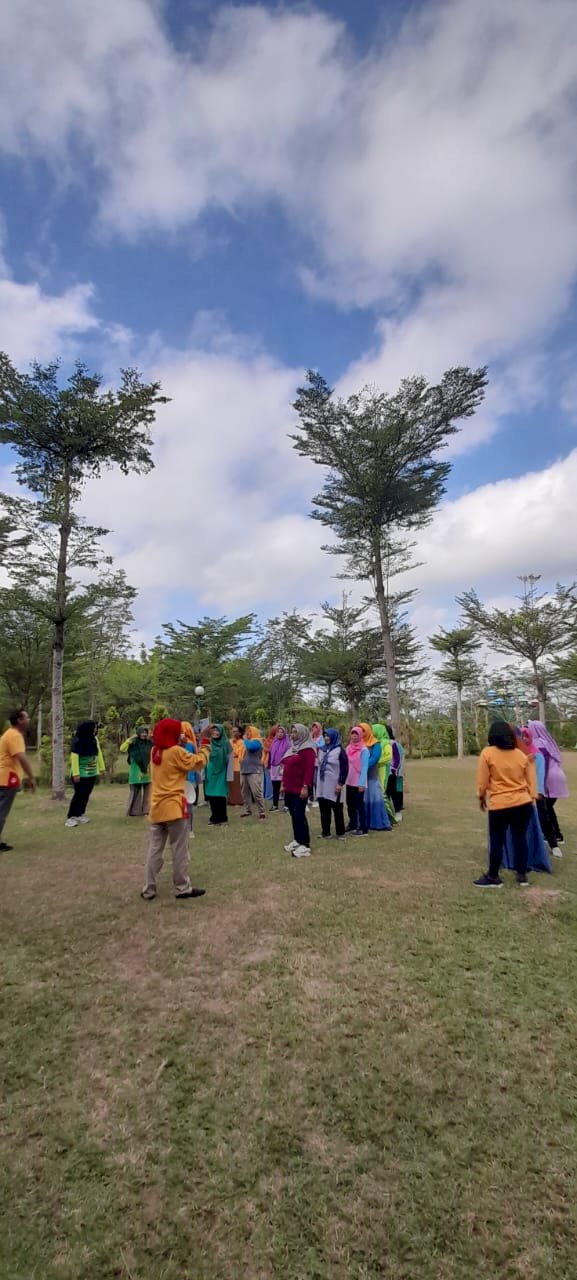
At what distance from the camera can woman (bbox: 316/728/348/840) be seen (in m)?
7.70

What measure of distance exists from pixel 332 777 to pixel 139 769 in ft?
12.1

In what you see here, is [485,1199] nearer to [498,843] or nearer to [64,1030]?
[64,1030]

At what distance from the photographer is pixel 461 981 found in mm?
3664

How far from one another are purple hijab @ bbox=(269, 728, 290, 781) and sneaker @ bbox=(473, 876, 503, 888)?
5.30 m

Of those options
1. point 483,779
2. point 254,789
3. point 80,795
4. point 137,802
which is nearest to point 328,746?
point 254,789

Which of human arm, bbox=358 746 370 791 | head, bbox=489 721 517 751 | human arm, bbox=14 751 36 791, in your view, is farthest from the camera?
human arm, bbox=358 746 370 791

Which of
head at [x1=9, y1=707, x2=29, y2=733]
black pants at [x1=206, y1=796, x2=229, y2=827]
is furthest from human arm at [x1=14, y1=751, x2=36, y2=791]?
black pants at [x1=206, y1=796, x2=229, y2=827]

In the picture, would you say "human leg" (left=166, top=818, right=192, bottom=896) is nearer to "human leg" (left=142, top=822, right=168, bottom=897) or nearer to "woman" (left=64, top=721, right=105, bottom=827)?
"human leg" (left=142, top=822, right=168, bottom=897)

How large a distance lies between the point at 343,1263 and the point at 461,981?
2.07m

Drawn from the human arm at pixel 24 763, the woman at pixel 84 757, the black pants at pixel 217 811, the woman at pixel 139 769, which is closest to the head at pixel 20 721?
the human arm at pixel 24 763

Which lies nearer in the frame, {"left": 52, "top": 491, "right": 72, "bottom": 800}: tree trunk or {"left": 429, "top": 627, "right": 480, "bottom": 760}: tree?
{"left": 52, "top": 491, "right": 72, "bottom": 800}: tree trunk

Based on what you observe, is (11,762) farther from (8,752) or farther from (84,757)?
(84,757)

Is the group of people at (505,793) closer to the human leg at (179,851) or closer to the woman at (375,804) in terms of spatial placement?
the woman at (375,804)

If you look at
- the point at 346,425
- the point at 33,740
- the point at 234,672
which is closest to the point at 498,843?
the point at 346,425
